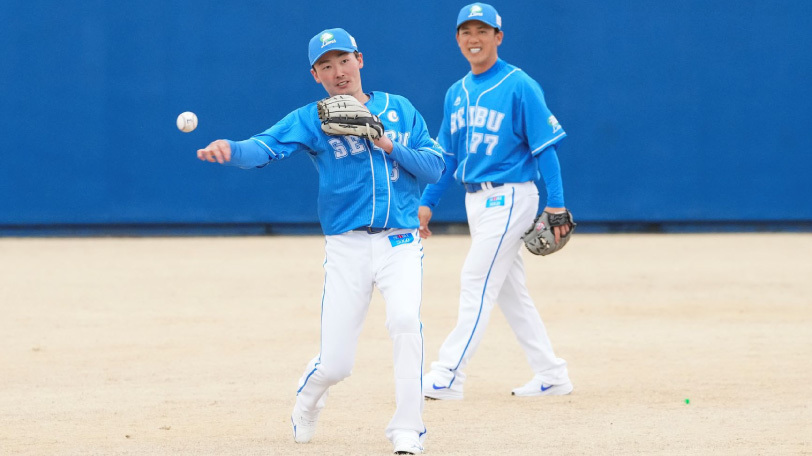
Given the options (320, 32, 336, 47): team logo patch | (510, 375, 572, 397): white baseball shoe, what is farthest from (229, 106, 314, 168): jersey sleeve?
(510, 375, 572, 397): white baseball shoe

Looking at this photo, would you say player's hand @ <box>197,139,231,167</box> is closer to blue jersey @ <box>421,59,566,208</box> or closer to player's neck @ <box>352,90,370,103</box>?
player's neck @ <box>352,90,370,103</box>

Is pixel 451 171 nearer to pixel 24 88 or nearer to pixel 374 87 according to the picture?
pixel 374 87

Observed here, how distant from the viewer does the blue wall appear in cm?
Answer: 1379

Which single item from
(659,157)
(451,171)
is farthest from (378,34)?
(451,171)

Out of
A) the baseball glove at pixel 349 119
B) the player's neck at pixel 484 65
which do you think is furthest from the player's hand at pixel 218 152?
the player's neck at pixel 484 65

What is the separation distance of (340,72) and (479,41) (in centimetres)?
141

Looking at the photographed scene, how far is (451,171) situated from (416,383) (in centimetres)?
189

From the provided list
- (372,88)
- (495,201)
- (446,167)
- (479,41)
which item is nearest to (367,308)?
(495,201)

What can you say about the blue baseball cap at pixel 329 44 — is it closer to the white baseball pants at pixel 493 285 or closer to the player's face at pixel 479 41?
the player's face at pixel 479 41

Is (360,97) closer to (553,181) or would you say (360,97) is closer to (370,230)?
(370,230)

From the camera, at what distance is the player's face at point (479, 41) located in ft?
18.7

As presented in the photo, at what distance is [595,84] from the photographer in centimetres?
1402

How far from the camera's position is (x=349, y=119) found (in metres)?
4.26

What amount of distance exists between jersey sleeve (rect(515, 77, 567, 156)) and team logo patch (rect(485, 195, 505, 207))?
0.93 feet
